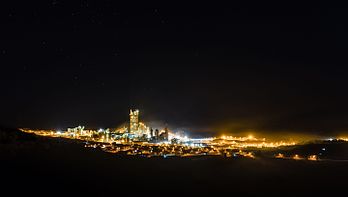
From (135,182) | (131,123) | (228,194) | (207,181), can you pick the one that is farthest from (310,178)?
(131,123)

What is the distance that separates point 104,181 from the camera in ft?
65.6

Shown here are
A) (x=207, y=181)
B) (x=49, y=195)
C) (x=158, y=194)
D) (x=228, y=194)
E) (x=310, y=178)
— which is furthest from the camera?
(x=310, y=178)

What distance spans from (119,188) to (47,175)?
4.31m

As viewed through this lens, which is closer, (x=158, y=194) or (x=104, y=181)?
(x=158, y=194)

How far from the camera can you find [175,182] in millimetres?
22203

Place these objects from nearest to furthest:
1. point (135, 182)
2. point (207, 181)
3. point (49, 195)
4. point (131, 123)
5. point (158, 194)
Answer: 1. point (49, 195)
2. point (158, 194)
3. point (135, 182)
4. point (207, 181)
5. point (131, 123)

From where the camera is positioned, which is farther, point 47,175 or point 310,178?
point 310,178

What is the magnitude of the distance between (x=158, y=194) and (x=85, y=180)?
14.5 feet

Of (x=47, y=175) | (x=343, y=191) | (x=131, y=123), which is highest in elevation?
(x=131, y=123)

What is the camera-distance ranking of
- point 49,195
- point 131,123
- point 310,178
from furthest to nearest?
point 131,123 → point 310,178 → point 49,195

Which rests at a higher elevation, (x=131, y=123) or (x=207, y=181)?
(x=131, y=123)

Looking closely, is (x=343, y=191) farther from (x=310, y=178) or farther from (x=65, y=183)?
(x=65, y=183)

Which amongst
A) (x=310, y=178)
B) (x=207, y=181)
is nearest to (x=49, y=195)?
(x=207, y=181)

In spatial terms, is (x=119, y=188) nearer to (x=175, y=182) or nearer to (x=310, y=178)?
(x=175, y=182)
